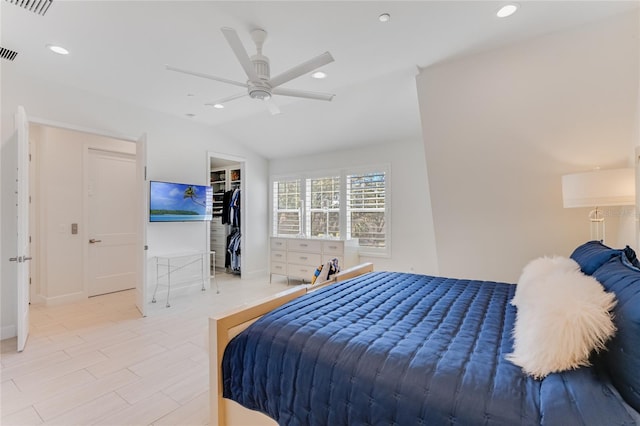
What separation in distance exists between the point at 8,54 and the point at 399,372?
404cm

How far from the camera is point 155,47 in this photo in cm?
257

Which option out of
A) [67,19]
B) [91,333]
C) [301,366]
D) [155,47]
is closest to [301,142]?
[155,47]

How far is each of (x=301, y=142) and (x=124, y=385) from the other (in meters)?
4.09

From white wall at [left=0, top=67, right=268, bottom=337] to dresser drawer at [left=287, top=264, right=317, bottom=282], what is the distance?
2.92ft

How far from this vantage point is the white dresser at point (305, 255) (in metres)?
4.82

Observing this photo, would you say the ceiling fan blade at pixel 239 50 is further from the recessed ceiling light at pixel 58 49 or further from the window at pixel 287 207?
the window at pixel 287 207

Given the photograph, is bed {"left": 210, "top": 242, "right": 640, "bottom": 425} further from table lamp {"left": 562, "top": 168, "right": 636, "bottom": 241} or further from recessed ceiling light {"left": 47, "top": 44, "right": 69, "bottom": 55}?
recessed ceiling light {"left": 47, "top": 44, "right": 69, "bottom": 55}

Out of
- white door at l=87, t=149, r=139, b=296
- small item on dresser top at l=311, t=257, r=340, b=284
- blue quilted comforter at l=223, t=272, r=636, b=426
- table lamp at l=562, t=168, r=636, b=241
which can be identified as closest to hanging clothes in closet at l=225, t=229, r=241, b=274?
white door at l=87, t=149, r=139, b=296

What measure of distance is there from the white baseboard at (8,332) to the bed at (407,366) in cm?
294

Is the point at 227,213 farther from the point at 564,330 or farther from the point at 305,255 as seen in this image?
the point at 564,330

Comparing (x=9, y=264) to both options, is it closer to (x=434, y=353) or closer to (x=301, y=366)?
(x=301, y=366)

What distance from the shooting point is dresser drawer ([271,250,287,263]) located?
213 inches

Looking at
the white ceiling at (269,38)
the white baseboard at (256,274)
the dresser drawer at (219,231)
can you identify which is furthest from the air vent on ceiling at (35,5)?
the dresser drawer at (219,231)

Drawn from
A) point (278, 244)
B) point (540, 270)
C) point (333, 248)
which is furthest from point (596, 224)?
point (278, 244)
